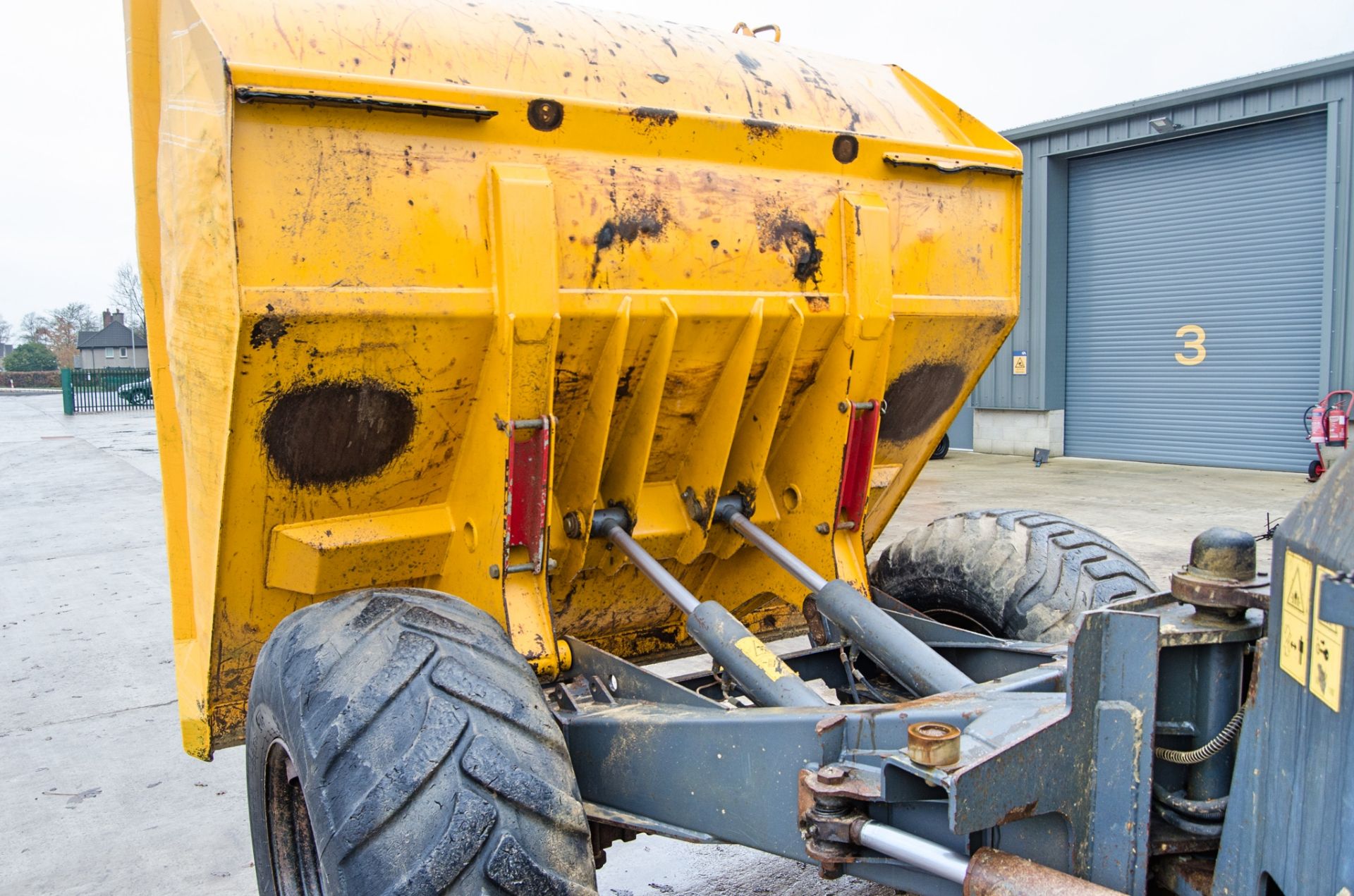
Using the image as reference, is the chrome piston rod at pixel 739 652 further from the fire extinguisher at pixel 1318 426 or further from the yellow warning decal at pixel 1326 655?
the fire extinguisher at pixel 1318 426

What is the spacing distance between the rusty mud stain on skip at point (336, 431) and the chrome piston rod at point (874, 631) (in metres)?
1.16

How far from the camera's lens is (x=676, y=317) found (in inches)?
114

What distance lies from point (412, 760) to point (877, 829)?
0.93 m

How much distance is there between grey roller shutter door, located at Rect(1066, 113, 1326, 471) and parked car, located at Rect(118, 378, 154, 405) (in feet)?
121

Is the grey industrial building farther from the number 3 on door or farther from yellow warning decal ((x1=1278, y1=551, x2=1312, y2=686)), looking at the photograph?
yellow warning decal ((x1=1278, y1=551, x2=1312, y2=686))

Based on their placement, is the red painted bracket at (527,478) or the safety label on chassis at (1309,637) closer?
the safety label on chassis at (1309,637)

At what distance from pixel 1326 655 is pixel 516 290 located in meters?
1.90

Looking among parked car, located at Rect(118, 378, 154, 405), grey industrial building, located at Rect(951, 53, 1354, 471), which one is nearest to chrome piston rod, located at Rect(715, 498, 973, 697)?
grey industrial building, located at Rect(951, 53, 1354, 471)

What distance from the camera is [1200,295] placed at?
15.0 meters

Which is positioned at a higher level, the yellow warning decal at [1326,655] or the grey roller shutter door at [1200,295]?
the grey roller shutter door at [1200,295]

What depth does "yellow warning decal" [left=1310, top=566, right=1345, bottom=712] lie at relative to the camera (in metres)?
1.34

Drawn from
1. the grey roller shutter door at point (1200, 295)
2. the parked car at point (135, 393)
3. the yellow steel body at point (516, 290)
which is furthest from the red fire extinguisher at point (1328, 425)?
the parked car at point (135, 393)

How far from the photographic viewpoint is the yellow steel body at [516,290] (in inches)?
98.9

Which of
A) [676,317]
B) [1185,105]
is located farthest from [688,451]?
[1185,105]
